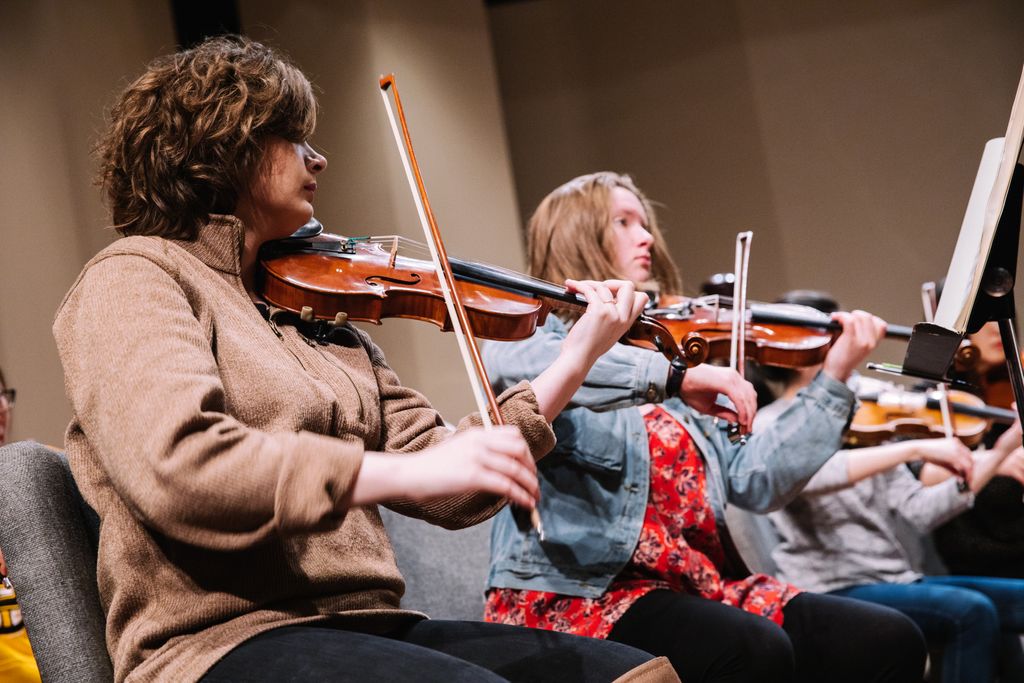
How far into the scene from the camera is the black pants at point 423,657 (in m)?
0.91

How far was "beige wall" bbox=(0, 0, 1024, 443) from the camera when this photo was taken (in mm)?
2752

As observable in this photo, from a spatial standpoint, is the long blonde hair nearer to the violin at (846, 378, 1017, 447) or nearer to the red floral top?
the red floral top

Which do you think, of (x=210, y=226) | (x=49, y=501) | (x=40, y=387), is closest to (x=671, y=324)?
(x=210, y=226)

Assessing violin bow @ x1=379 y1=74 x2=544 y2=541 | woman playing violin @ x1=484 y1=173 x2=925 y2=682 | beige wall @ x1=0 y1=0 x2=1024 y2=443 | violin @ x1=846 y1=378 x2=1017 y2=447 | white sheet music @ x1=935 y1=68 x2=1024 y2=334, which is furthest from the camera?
beige wall @ x1=0 y1=0 x2=1024 y2=443

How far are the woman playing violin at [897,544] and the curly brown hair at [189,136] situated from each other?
150cm

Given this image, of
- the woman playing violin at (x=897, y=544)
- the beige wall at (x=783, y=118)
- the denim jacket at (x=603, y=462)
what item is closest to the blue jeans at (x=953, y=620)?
the woman playing violin at (x=897, y=544)

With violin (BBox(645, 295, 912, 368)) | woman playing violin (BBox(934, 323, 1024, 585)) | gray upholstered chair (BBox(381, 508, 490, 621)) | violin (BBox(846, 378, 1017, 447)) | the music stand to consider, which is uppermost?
the music stand

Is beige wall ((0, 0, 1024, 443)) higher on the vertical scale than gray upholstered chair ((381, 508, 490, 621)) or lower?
higher

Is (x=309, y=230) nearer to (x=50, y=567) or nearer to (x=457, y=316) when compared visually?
(x=457, y=316)

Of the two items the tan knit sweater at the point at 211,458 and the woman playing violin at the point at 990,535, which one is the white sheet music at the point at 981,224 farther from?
the woman playing violin at the point at 990,535

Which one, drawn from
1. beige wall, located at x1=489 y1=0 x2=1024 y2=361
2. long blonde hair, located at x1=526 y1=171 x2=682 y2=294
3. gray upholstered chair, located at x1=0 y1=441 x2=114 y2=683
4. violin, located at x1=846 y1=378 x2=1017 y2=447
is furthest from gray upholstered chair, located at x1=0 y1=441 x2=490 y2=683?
beige wall, located at x1=489 y1=0 x2=1024 y2=361

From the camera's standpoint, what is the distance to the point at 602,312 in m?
1.40

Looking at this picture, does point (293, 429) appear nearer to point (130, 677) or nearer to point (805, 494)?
point (130, 677)

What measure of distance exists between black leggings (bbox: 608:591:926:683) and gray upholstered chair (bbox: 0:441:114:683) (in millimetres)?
803
